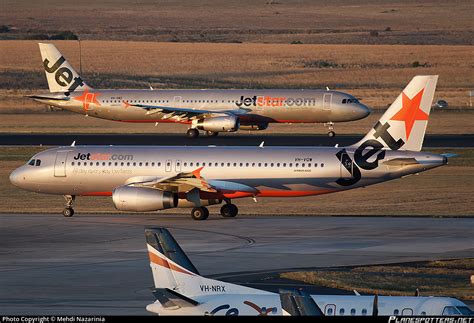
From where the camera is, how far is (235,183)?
5369cm

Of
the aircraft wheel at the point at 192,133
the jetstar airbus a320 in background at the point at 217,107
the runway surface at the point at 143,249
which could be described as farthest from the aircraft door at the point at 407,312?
the aircraft wheel at the point at 192,133

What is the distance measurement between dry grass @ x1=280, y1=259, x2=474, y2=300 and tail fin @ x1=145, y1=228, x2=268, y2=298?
9.19m

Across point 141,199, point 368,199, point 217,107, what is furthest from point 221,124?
point 141,199

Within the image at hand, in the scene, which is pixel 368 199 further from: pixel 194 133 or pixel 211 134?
pixel 211 134

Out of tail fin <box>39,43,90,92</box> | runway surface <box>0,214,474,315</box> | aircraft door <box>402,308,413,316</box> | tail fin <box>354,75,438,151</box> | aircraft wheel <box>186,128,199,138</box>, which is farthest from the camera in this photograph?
tail fin <box>39,43,90,92</box>

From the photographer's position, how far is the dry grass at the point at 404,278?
116ft

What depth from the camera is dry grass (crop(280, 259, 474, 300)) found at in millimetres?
35469

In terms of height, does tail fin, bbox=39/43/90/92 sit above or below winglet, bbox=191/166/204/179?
above

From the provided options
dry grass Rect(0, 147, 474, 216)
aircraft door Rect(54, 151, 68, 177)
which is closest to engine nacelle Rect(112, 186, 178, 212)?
aircraft door Rect(54, 151, 68, 177)

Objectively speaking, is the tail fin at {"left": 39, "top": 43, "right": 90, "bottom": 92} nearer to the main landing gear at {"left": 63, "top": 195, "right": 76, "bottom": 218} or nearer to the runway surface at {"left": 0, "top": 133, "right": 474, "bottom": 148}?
the runway surface at {"left": 0, "top": 133, "right": 474, "bottom": 148}

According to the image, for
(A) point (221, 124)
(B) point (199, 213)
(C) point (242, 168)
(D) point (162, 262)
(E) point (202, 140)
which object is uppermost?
(A) point (221, 124)

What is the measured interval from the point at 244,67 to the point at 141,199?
10879 cm

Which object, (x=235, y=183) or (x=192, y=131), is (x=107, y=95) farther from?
(x=235, y=183)

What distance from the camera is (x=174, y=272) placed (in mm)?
27375
